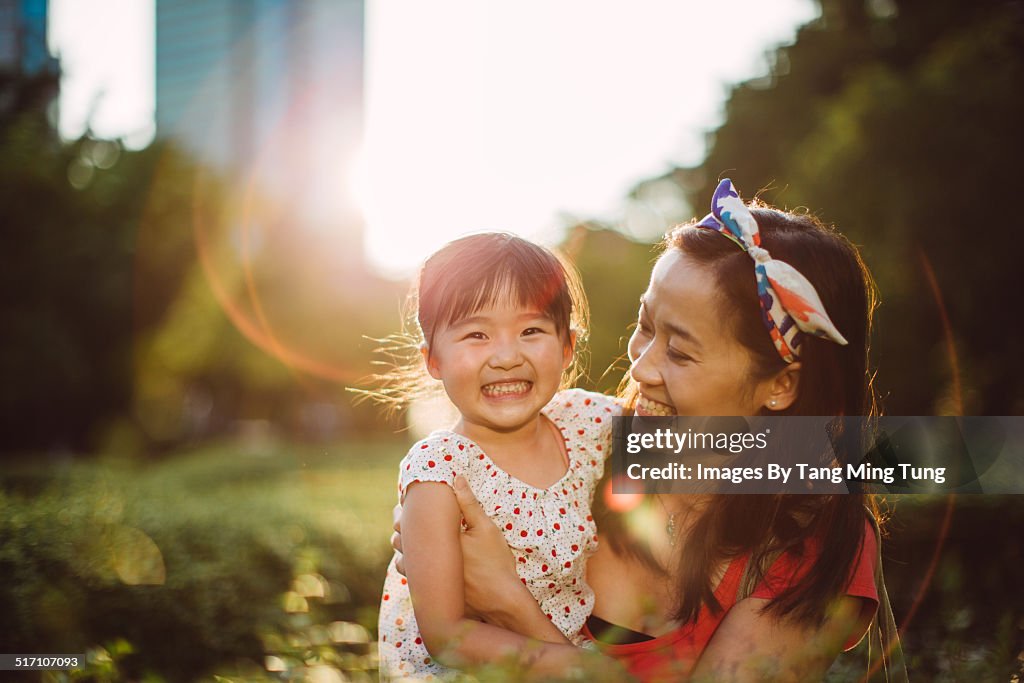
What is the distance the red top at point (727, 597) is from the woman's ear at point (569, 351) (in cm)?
82

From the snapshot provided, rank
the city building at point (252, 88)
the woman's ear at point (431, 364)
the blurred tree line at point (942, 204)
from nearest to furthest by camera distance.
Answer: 1. the woman's ear at point (431, 364)
2. the blurred tree line at point (942, 204)
3. the city building at point (252, 88)

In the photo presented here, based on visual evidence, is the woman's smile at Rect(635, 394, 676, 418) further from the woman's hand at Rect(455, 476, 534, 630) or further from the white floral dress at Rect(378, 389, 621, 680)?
the woman's hand at Rect(455, 476, 534, 630)

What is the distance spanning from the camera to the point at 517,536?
2.49m

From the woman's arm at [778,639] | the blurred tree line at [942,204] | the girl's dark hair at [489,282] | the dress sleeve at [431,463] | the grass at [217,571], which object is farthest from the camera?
the blurred tree line at [942,204]

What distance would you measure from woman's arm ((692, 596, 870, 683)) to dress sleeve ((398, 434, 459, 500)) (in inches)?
32.8

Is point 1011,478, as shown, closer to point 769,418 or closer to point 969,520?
point 969,520

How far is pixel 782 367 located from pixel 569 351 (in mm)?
704

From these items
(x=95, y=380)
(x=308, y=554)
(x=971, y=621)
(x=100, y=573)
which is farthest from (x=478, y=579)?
(x=95, y=380)

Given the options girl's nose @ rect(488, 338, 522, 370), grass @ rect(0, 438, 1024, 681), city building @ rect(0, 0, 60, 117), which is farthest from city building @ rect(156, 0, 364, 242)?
girl's nose @ rect(488, 338, 522, 370)

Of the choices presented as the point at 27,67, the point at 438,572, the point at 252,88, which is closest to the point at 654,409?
the point at 438,572

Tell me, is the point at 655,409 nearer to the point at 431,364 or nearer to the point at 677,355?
the point at 677,355

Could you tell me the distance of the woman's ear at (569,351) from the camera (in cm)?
279

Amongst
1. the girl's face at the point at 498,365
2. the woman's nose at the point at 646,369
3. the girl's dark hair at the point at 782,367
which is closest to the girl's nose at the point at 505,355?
the girl's face at the point at 498,365

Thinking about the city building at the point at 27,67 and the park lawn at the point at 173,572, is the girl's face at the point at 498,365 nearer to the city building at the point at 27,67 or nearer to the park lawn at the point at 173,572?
the park lawn at the point at 173,572
